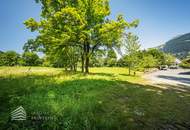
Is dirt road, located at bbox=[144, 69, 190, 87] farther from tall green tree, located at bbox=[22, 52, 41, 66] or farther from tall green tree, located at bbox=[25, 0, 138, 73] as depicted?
tall green tree, located at bbox=[22, 52, 41, 66]

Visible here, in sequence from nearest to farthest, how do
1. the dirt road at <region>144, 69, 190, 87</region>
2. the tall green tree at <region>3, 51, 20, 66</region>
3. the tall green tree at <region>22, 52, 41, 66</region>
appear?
the dirt road at <region>144, 69, 190, 87</region>
the tall green tree at <region>22, 52, 41, 66</region>
the tall green tree at <region>3, 51, 20, 66</region>

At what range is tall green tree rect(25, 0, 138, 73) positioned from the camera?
68.5 feet

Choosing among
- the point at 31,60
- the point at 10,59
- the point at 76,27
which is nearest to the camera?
the point at 76,27

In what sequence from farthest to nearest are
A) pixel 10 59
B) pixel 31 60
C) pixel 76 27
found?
pixel 10 59, pixel 31 60, pixel 76 27

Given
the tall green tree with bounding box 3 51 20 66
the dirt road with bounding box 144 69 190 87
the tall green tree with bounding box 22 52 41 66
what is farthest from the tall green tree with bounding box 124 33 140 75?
the tall green tree with bounding box 3 51 20 66

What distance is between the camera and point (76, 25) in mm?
21703

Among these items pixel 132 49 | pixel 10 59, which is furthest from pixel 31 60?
pixel 132 49

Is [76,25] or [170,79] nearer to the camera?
[76,25]

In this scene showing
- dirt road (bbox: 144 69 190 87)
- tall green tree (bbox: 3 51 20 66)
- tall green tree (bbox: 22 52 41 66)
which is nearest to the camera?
dirt road (bbox: 144 69 190 87)

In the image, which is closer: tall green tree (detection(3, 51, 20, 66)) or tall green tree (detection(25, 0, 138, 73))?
tall green tree (detection(25, 0, 138, 73))

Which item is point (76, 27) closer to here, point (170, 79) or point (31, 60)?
point (170, 79)

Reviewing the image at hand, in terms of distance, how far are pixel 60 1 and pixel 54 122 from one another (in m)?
19.3

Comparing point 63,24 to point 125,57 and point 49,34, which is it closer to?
point 49,34

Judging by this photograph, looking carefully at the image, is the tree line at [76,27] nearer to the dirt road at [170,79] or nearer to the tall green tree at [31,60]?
the dirt road at [170,79]
